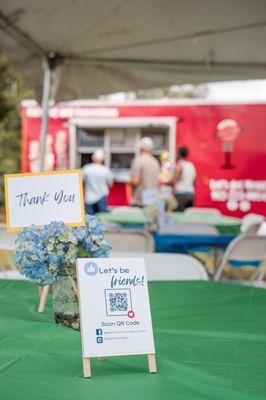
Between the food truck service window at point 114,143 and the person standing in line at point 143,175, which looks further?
the food truck service window at point 114,143

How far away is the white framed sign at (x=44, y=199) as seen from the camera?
5.62ft

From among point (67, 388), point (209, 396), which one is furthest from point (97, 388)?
point (209, 396)

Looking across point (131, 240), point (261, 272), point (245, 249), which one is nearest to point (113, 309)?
point (131, 240)

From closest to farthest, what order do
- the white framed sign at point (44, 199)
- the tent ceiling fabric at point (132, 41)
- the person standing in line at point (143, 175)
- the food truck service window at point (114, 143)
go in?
the white framed sign at point (44, 199) → the tent ceiling fabric at point (132, 41) → the person standing in line at point (143, 175) → the food truck service window at point (114, 143)

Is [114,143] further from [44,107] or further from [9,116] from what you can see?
[9,116]

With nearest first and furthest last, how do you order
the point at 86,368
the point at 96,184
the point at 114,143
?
the point at 86,368 → the point at 96,184 → the point at 114,143

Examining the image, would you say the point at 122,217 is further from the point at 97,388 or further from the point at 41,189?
the point at 97,388

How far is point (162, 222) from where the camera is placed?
4.93m

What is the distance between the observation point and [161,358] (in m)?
1.43

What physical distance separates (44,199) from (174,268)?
1.29 metres

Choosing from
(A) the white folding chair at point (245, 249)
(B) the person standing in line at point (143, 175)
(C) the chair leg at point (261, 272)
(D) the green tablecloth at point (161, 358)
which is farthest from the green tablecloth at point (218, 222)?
(D) the green tablecloth at point (161, 358)

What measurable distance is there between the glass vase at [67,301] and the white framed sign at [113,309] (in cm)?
26

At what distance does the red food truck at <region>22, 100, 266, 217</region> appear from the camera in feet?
35.1

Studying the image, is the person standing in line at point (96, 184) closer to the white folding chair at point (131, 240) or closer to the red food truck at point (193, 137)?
the red food truck at point (193, 137)
